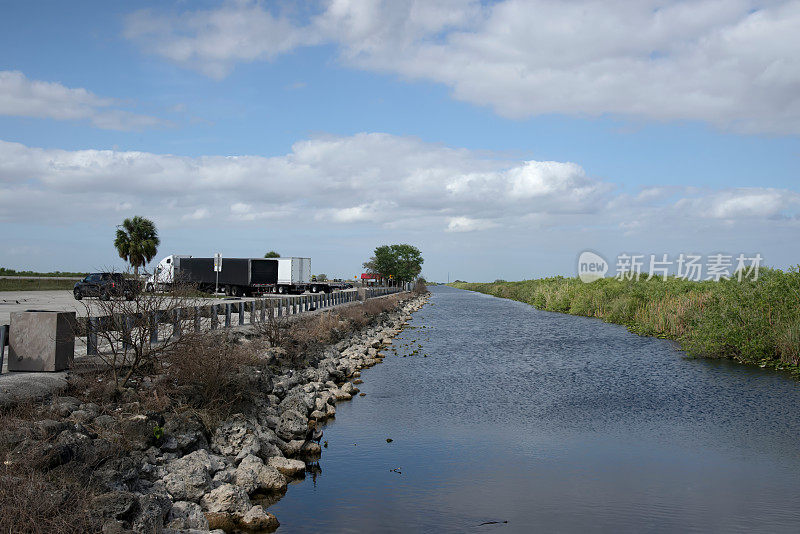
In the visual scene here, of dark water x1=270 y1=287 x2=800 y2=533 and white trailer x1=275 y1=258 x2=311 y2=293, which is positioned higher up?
white trailer x1=275 y1=258 x2=311 y2=293

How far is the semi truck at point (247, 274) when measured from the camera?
53.8 metres

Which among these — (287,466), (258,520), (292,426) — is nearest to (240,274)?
(292,426)

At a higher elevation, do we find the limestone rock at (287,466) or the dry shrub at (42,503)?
the dry shrub at (42,503)

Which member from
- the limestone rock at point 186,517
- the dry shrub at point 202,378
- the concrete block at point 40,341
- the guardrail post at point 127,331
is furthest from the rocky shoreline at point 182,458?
the concrete block at point 40,341

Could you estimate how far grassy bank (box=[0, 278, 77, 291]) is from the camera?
53469 mm

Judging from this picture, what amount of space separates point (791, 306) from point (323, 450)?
18905 mm

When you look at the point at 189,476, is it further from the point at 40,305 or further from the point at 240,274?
the point at 240,274

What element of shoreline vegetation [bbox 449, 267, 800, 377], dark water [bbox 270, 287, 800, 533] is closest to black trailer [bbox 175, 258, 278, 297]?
shoreline vegetation [bbox 449, 267, 800, 377]

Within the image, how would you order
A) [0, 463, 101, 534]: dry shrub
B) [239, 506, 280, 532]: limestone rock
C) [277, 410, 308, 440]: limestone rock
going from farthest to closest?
[277, 410, 308, 440]: limestone rock → [239, 506, 280, 532]: limestone rock → [0, 463, 101, 534]: dry shrub

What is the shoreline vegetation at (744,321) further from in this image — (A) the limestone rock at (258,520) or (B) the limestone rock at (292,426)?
(A) the limestone rock at (258,520)

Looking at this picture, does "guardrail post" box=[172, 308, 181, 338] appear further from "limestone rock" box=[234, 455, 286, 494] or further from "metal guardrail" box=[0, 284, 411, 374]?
"limestone rock" box=[234, 455, 286, 494]

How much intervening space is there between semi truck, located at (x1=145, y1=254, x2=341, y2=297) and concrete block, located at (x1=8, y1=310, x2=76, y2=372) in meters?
39.9

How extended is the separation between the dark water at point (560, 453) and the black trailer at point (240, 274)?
33818 millimetres

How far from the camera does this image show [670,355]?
2644 centimetres
